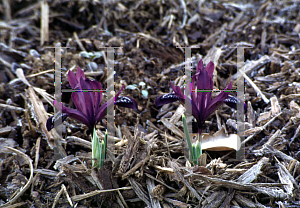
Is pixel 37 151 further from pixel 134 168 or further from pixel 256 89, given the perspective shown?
pixel 256 89

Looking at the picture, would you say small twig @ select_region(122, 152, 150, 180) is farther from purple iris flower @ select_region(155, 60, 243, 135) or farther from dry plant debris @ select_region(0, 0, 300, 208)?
purple iris flower @ select_region(155, 60, 243, 135)

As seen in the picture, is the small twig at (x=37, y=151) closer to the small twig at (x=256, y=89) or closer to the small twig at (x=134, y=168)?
the small twig at (x=134, y=168)

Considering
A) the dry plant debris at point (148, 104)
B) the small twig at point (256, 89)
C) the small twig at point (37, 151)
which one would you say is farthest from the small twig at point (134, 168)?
the small twig at point (256, 89)

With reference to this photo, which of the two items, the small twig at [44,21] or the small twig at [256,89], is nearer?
the small twig at [256,89]

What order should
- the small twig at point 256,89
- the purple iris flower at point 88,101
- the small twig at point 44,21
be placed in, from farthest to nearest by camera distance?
the small twig at point 44,21 → the small twig at point 256,89 → the purple iris flower at point 88,101

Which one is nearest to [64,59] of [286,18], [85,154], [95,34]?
[95,34]

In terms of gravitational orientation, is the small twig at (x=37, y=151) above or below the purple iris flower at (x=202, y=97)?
below

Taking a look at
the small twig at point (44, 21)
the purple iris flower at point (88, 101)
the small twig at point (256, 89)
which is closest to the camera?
the purple iris flower at point (88, 101)

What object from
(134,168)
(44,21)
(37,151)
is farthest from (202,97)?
(44,21)

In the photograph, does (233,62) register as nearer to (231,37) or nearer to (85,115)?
(231,37)
